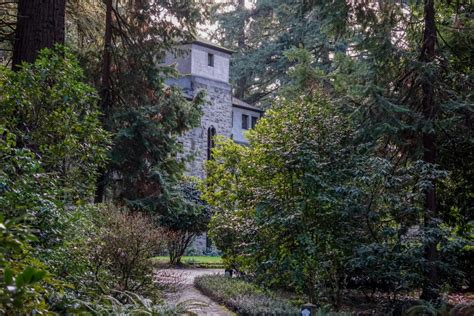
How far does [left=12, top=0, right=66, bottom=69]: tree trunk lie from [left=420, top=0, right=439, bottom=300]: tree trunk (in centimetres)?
608

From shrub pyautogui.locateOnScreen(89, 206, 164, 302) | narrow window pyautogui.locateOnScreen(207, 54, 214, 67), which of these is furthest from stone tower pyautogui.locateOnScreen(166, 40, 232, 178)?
shrub pyautogui.locateOnScreen(89, 206, 164, 302)

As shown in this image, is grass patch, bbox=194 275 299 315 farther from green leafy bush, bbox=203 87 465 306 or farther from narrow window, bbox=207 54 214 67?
narrow window, bbox=207 54 214 67

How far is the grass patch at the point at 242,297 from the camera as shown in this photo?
7.87m

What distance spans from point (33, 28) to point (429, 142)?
691 cm

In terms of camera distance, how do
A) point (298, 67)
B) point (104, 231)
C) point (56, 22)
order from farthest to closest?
point (298, 67), point (104, 231), point (56, 22)

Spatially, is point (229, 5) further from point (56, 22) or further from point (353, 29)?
point (56, 22)

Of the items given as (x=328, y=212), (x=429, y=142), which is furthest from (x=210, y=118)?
(x=328, y=212)

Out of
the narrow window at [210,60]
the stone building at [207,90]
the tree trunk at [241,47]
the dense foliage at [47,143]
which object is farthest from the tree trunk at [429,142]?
the tree trunk at [241,47]

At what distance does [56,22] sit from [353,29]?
6494mm

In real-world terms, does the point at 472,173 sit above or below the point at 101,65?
below

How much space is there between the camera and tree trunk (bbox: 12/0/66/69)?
6.30 metres

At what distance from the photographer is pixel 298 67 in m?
12.5

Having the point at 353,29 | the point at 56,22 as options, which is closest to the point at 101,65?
the point at 353,29

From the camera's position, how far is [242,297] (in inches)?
371
